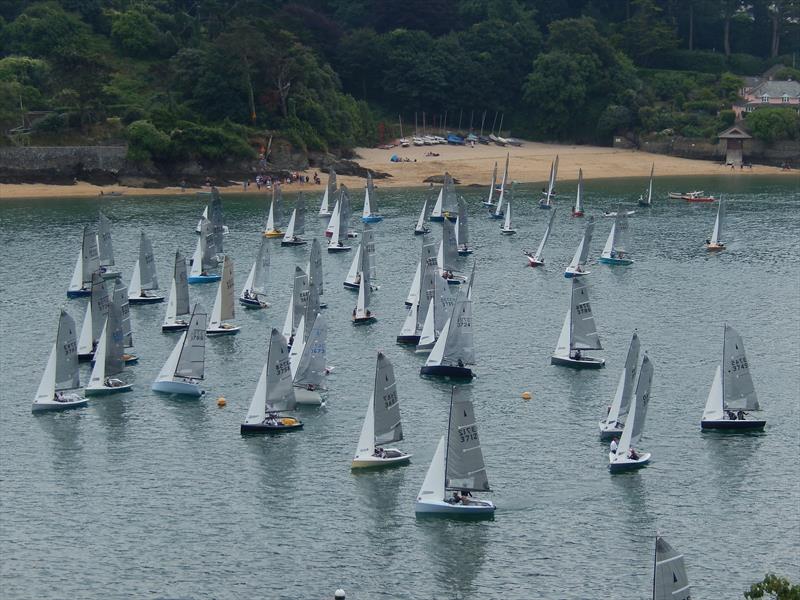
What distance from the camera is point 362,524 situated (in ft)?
162

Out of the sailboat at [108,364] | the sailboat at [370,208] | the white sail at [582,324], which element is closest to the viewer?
the sailboat at [108,364]

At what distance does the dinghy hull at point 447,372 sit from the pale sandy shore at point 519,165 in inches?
3068

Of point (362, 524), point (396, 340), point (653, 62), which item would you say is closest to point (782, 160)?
point (653, 62)

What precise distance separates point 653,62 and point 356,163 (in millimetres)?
58306

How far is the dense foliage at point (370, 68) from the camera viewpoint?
147m

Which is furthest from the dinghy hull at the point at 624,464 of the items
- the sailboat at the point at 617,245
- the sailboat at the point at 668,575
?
the sailboat at the point at 617,245

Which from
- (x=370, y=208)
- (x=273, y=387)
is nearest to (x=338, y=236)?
(x=370, y=208)

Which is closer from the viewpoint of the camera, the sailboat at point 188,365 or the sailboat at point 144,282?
the sailboat at point 188,365

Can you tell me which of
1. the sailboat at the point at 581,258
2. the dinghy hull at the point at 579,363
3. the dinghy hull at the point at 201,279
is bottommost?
the dinghy hull at the point at 579,363

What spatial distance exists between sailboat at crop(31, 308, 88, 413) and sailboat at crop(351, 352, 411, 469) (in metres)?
16.6

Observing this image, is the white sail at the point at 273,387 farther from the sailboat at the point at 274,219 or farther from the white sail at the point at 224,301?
the sailboat at the point at 274,219

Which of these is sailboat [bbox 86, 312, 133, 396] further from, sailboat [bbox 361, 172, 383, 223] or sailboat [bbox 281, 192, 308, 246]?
sailboat [bbox 361, 172, 383, 223]

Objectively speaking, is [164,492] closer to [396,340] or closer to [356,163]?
[396,340]

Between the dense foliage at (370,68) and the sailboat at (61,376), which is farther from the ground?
the dense foliage at (370,68)
